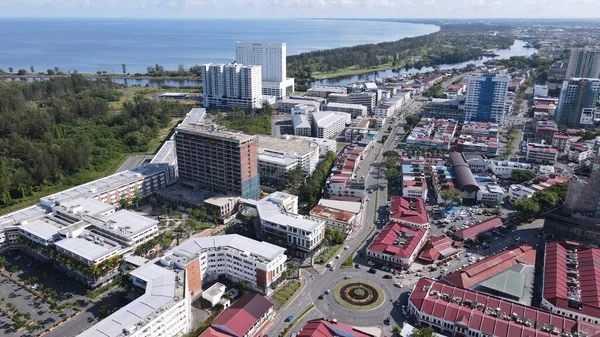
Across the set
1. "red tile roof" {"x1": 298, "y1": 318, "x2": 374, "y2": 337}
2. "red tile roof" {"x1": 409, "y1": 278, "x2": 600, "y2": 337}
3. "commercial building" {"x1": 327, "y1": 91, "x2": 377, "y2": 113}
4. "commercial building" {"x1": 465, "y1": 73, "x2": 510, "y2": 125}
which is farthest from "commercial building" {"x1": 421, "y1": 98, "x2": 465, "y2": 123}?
"red tile roof" {"x1": 298, "y1": 318, "x2": 374, "y2": 337}

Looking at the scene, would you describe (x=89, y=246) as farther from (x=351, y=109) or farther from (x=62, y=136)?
(x=351, y=109)

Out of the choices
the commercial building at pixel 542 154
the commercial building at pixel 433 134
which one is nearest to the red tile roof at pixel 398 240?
the commercial building at pixel 433 134

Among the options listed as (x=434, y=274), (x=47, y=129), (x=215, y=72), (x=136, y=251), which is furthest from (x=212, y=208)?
(x=215, y=72)

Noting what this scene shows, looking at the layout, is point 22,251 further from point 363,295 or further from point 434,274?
point 434,274

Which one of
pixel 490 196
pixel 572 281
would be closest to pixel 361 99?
pixel 490 196

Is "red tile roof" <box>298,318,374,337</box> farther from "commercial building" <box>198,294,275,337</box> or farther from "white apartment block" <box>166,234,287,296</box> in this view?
"white apartment block" <box>166,234,287,296</box>
